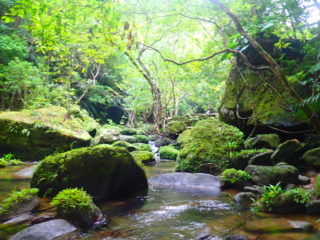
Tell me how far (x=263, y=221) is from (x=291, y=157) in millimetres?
3866

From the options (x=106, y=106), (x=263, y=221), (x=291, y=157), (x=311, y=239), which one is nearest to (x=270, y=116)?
(x=291, y=157)

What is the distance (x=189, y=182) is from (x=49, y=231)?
13.3 feet

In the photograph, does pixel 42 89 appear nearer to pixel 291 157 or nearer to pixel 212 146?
pixel 212 146

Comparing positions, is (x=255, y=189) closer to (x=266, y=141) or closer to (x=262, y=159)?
(x=262, y=159)

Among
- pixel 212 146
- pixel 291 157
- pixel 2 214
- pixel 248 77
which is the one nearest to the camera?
pixel 2 214

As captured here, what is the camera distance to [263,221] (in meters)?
3.79

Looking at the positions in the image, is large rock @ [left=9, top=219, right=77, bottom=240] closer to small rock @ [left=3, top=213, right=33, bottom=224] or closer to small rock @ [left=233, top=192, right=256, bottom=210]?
small rock @ [left=3, top=213, right=33, bottom=224]

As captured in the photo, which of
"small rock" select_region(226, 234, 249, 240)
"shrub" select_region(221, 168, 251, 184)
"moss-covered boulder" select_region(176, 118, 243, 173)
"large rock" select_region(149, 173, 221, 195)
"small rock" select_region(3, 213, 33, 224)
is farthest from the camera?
"moss-covered boulder" select_region(176, 118, 243, 173)

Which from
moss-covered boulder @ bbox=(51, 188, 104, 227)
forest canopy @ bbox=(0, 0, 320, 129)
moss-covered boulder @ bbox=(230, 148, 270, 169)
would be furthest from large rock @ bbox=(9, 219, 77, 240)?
moss-covered boulder @ bbox=(230, 148, 270, 169)

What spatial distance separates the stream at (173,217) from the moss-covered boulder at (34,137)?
15.1 feet

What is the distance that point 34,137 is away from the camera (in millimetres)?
10250

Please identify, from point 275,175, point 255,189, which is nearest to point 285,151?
point 275,175

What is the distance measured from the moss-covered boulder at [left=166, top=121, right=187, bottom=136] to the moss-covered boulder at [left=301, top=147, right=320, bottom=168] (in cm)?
1030

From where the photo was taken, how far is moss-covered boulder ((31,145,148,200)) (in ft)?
15.8
